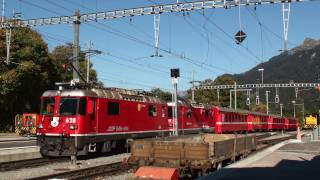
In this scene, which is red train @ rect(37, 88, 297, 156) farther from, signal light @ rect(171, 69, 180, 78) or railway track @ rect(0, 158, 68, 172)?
signal light @ rect(171, 69, 180, 78)

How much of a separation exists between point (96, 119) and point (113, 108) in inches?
66.4

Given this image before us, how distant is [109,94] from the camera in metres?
23.3

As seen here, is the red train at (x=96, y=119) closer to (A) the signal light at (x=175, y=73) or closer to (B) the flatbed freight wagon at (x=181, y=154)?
(A) the signal light at (x=175, y=73)

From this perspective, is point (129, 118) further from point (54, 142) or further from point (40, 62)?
point (40, 62)

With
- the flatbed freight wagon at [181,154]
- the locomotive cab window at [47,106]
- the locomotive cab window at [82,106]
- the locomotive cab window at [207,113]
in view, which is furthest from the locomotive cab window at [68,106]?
the locomotive cab window at [207,113]

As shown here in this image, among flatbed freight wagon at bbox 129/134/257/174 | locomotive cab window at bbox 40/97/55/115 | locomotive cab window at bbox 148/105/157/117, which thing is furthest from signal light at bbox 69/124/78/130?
locomotive cab window at bbox 148/105/157/117

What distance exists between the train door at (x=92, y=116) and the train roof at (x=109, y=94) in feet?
1.01

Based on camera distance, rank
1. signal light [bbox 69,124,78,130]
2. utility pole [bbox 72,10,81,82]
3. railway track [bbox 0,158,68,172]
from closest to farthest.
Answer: railway track [bbox 0,158,68,172]
signal light [bbox 69,124,78,130]
utility pole [bbox 72,10,81,82]

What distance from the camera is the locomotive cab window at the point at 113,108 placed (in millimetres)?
23252

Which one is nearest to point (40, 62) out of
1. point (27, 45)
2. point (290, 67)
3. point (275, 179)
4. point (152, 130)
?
point (27, 45)

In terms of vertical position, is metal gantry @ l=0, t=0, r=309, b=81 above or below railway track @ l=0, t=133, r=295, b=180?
above

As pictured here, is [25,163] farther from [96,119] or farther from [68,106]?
[96,119]

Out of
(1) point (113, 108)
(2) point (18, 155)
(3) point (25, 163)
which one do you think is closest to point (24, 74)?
(1) point (113, 108)

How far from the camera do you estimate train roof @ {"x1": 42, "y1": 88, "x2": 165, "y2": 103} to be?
21620 mm
